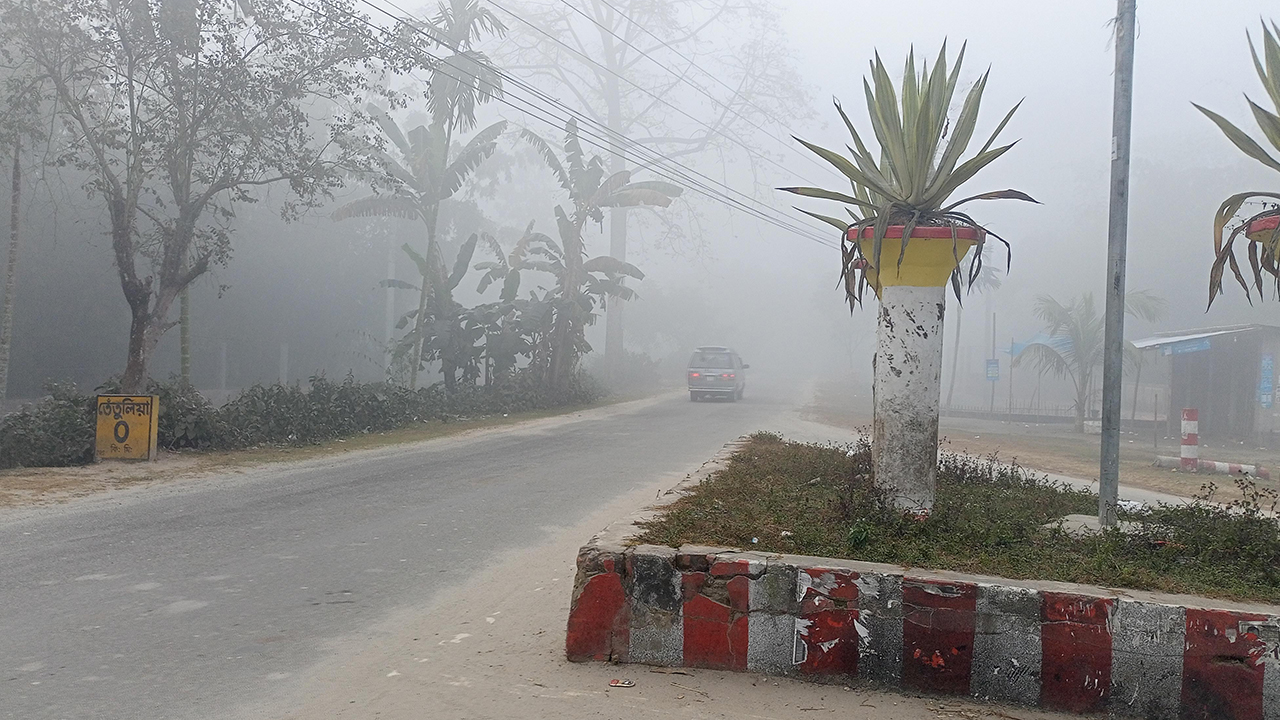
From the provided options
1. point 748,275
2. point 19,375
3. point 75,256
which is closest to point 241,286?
point 75,256

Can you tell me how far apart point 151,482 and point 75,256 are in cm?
1477

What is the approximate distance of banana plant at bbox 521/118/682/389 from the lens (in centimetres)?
2589

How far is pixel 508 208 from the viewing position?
238 feet

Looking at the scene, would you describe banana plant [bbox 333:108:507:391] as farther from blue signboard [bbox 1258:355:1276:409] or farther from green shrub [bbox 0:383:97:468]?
blue signboard [bbox 1258:355:1276:409]

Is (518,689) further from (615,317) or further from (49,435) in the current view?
(615,317)

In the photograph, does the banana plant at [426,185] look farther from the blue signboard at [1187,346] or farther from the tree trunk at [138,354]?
the blue signboard at [1187,346]

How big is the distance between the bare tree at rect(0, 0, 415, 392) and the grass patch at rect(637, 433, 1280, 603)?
10.9m

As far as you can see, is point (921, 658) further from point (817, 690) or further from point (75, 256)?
point (75, 256)

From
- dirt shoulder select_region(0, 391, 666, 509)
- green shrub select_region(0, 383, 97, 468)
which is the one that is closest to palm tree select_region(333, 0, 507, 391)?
dirt shoulder select_region(0, 391, 666, 509)

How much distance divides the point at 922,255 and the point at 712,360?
25.5 meters

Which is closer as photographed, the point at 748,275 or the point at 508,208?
the point at 508,208

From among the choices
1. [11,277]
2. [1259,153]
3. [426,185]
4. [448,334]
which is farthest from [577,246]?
[1259,153]

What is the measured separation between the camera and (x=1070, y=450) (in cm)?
1925

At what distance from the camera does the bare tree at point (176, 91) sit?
13414 mm
